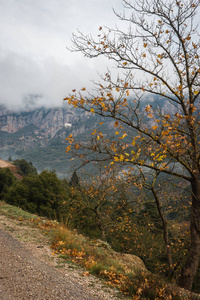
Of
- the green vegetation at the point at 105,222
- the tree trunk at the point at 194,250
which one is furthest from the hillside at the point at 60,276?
the tree trunk at the point at 194,250

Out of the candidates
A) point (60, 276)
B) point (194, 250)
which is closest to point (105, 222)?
point (194, 250)

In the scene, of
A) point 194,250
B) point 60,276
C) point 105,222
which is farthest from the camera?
point 105,222

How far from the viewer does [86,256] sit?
564 centimetres

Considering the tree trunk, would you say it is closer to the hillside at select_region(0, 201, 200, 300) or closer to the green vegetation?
the green vegetation

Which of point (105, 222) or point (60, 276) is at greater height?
point (60, 276)

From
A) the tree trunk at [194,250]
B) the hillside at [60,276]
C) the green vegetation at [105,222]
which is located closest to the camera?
the hillside at [60,276]

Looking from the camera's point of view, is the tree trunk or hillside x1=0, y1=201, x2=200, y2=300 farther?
the tree trunk

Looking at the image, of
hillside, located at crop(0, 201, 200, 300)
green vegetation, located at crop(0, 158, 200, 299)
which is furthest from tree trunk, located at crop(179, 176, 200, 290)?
hillside, located at crop(0, 201, 200, 300)

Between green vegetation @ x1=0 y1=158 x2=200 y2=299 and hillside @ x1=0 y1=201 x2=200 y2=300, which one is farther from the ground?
hillside @ x1=0 y1=201 x2=200 y2=300

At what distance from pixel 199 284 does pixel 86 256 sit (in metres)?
Answer: 15.5

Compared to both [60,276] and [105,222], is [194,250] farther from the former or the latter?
[105,222]

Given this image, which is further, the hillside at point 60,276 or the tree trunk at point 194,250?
the tree trunk at point 194,250

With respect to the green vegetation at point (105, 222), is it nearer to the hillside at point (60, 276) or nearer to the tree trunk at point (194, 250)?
the hillside at point (60, 276)

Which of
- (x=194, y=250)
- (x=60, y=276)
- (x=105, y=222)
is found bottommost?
(x=105, y=222)
